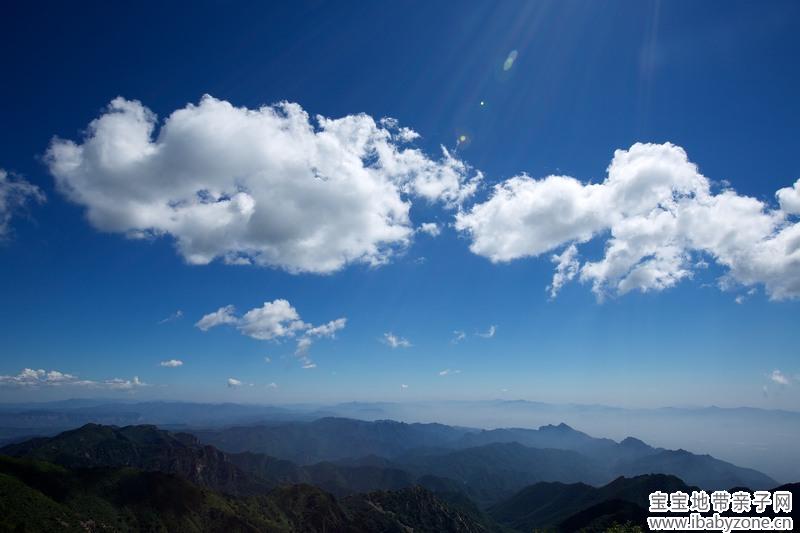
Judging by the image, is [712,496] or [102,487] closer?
[712,496]

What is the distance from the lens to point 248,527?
199 metres

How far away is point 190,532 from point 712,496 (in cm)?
19880

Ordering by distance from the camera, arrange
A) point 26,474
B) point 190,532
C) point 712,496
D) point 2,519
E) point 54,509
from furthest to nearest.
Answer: point 190,532, point 26,474, point 54,509, point 2,519, point 712,496

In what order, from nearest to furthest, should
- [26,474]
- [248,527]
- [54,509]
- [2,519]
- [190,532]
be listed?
Result: [2,519] → [54,509] → [26,474] → [190,532] → [248,527]

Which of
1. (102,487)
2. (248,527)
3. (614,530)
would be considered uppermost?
(614,530)

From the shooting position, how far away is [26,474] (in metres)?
173

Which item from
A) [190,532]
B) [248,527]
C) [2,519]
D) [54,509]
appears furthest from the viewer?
[248,527]

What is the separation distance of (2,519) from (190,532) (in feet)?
239

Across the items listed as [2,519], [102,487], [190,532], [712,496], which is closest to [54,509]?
[2,519]

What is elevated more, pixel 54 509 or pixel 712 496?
pixel 712 496

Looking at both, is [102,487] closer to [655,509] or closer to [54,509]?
[54,509]

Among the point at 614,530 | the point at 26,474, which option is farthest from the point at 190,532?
the point at 614,530

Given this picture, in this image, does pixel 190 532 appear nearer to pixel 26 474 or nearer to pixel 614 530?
pixel 26 474

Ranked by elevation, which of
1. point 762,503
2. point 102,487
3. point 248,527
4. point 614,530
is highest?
point 762,503
